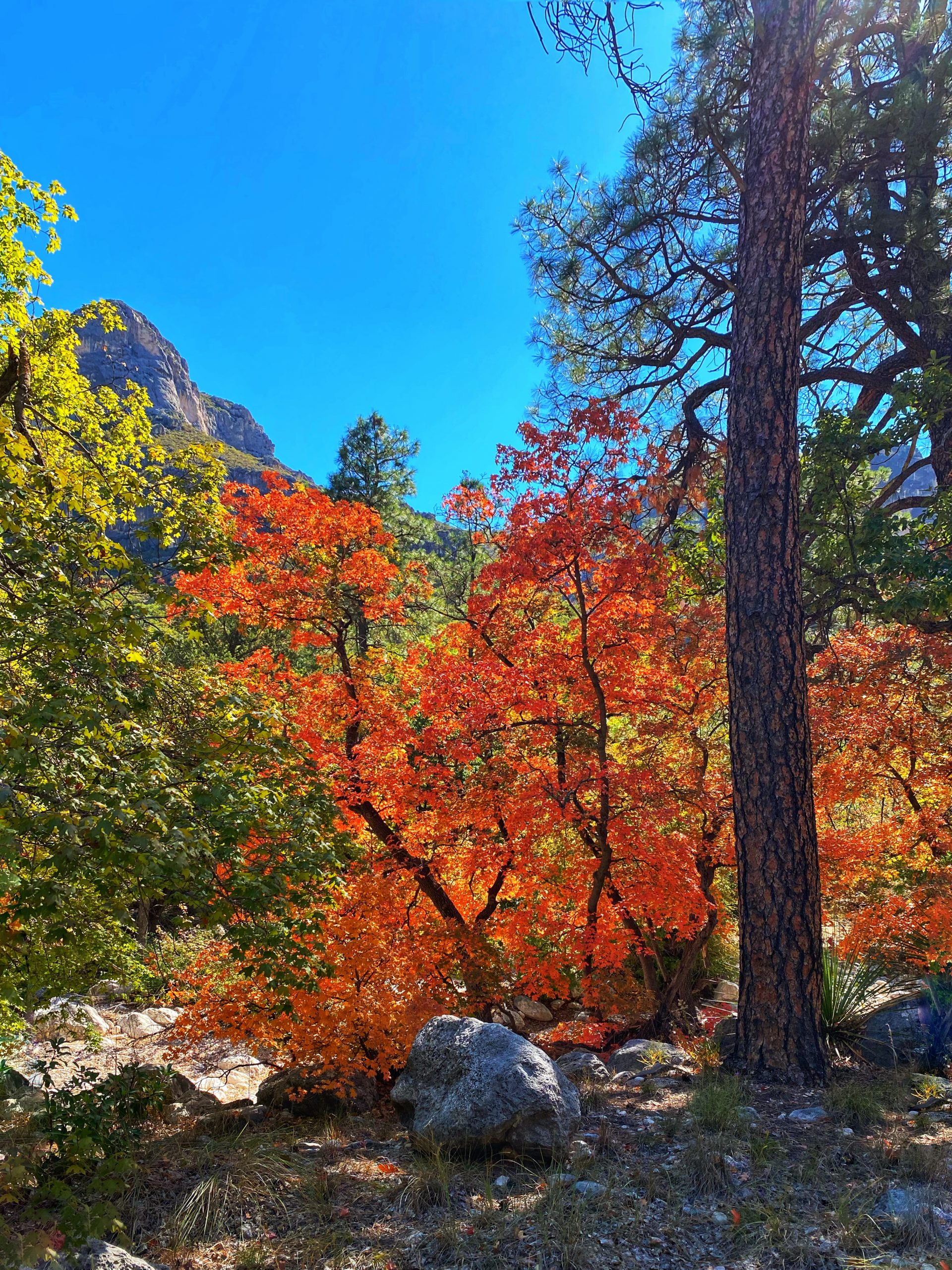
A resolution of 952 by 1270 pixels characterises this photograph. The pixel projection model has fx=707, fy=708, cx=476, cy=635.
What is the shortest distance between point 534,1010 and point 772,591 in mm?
6976

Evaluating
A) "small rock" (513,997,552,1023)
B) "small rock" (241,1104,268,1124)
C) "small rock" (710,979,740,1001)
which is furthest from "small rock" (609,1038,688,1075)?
"small rock" (710,979,740,1001)

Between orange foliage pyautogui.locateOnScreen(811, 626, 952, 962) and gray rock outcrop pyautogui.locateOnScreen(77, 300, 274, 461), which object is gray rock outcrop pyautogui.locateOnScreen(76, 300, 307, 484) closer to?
gray rock outcrop pyautogui.locateOnScreen(77, 300, 274, 461)

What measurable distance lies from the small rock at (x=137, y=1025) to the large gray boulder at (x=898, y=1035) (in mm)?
7300

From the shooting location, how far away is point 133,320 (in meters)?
122

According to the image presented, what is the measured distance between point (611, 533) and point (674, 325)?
2554 mm

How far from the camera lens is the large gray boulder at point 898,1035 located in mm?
4602

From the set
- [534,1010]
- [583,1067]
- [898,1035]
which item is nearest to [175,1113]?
[583,1067]

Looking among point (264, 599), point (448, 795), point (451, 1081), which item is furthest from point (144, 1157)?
point (264, 599)

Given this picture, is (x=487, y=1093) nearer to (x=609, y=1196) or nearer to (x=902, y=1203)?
(x=609, y=1196)

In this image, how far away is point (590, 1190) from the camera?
306 centimetres

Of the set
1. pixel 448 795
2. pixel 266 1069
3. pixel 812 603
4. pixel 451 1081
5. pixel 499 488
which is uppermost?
pixel 499 488

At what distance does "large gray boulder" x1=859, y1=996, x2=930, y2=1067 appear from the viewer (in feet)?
15.1

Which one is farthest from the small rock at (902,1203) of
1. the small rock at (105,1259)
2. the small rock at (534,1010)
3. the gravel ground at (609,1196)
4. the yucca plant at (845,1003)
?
the small rock at (534,1010)

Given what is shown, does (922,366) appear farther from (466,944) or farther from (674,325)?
(466,944)
